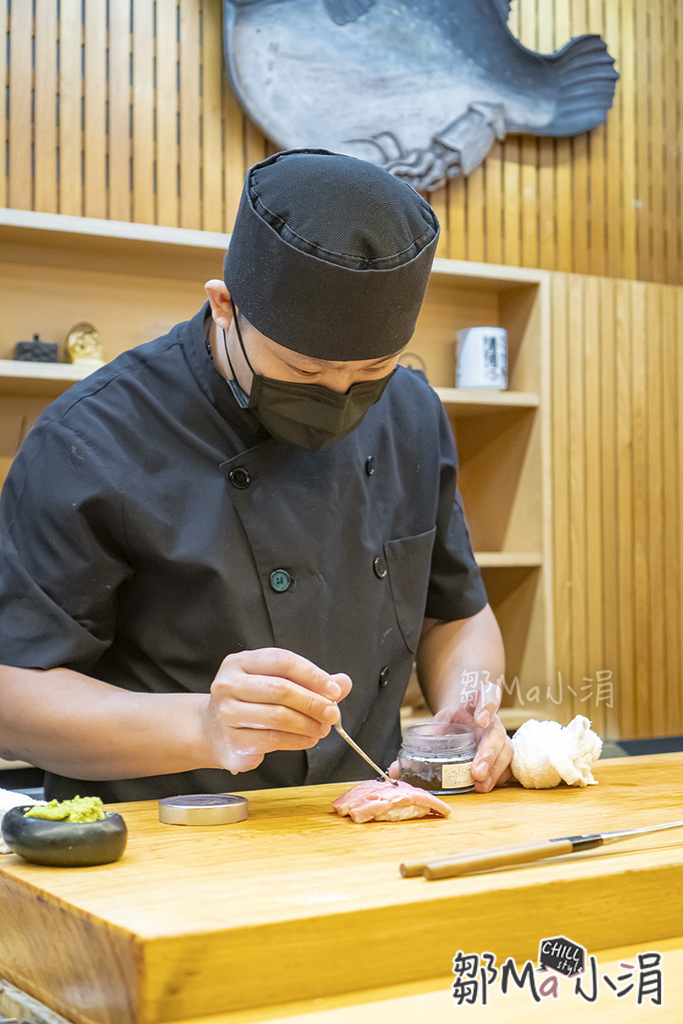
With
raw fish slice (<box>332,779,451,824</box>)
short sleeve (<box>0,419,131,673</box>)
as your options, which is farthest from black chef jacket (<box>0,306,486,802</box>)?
raw fish slice (<box>332,779,451,824</box>)

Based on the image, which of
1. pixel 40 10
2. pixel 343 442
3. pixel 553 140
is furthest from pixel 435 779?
pixel 553 140

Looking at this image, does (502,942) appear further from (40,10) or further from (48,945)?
(40,10)

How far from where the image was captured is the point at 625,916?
39.7 inches

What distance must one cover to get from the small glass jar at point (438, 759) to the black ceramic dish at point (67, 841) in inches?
20.0

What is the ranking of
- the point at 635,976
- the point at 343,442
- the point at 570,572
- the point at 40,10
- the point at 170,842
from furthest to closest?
the point at 570,572 < the point at 40,10 < the point at 343,442 < the point at 170,842 < the point at 635,976

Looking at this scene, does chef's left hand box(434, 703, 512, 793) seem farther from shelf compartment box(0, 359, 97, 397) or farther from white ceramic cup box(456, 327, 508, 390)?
white ceramic cup box(456, 327, 508, 390)

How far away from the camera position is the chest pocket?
1.73m

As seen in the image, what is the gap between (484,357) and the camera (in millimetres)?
3211

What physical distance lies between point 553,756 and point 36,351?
1.88m

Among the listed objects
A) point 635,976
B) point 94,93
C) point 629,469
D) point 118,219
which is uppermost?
point 94,93

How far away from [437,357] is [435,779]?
7.29 feet

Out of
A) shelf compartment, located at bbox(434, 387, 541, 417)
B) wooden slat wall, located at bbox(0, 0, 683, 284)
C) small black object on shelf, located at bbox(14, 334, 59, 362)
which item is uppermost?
wooden slat wall, located at bbox(0, 0, 683, 284)

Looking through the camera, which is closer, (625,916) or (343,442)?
(625,916)

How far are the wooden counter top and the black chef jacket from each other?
0.37 metres
